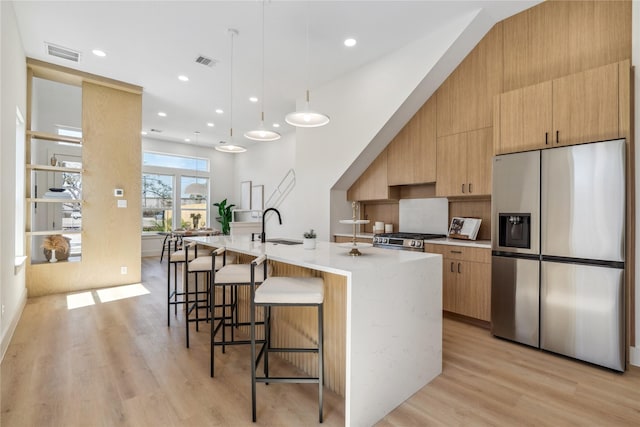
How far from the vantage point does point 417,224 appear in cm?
437

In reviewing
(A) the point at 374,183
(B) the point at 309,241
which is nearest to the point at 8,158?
(B) the point at 309,241

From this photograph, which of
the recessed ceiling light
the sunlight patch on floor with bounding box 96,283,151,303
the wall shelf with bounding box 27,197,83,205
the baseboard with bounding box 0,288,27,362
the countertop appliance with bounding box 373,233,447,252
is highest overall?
the recessed ceiling light

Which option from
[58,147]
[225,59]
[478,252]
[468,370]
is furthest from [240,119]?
[468,370]

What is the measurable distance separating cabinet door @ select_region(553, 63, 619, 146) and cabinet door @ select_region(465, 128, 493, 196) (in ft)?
2.31

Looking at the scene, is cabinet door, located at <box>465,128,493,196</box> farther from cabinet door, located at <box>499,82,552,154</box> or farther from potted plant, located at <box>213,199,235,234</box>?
potted plant, located at <box>213,199,235,234</box>

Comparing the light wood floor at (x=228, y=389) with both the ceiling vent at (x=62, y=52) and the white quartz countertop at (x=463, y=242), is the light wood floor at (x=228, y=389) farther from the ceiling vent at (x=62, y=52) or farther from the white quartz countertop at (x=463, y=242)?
the ceiling vent at (x=62, y=52)

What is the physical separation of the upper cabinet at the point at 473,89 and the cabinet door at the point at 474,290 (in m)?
1.56

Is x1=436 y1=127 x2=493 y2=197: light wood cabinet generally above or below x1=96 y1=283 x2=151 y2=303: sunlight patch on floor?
above

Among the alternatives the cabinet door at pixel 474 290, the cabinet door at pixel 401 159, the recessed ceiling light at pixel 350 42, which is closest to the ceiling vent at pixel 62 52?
the recessed ceiling light at pixel 350 42

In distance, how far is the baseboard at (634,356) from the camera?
2.41 meters

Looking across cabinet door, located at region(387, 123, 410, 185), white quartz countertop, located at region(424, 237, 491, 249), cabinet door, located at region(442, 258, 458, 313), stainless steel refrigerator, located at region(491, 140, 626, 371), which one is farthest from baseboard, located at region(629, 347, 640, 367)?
cabinet door, located at region(387, 123, 410, 185)

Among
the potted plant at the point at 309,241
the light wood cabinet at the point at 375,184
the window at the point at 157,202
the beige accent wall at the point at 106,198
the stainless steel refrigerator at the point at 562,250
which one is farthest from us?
the window at the point at 157,202

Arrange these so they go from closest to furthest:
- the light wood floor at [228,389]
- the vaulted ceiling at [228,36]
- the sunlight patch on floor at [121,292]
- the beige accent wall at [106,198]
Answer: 1. the light wood floor at [228,389]
2. the vaulted ceiling at [228,36]
3. the sunlight patch on floor at [121,292]
4. the beige accent wall at [106,198]

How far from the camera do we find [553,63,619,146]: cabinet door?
2.38 metres
